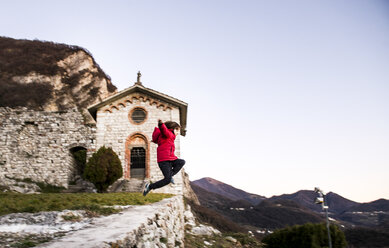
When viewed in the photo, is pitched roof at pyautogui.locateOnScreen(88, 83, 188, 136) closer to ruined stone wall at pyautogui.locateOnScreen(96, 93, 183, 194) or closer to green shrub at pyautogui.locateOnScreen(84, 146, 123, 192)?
ruined stone wall at pyautogui.locateOnScreen(96, 93, 183, 194)

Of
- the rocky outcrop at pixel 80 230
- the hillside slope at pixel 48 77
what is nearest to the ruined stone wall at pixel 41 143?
the rocky outcrop at pixel 80 230

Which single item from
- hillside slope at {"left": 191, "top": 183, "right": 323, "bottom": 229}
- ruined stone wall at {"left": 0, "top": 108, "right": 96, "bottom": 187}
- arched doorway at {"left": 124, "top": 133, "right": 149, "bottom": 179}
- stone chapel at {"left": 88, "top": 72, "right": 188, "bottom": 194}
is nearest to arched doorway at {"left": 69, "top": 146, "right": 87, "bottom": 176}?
ruined stone wall at {"left": 0, "top": 108, "right": 96, "bottom": 187}

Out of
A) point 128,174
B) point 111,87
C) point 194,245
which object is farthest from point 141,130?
point 111,87

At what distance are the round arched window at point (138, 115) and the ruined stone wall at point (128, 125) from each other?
17 centimetres

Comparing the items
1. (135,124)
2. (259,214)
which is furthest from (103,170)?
(259,214)

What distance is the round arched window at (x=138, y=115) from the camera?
16.8m

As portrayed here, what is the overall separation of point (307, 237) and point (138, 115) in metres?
11.9

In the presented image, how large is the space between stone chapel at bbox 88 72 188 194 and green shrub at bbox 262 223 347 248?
24.2 ft

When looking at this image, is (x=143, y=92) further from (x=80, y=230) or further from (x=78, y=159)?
(x=80, y=230)

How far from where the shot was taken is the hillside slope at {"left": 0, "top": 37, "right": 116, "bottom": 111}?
34.9 m

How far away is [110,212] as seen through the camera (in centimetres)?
602

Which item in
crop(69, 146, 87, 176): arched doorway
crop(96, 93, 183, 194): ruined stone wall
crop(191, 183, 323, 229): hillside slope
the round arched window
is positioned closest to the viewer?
crop(96, 93, 183, 194): ruined stone wall

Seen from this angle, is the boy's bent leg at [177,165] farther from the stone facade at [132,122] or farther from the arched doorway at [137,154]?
the arched doorway at [137,154]

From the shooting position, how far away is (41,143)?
61.1 feet
